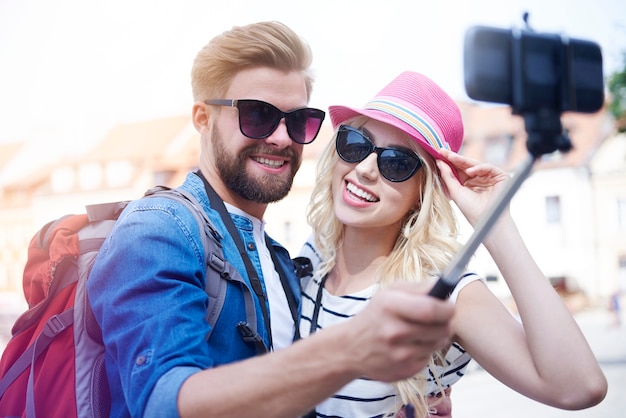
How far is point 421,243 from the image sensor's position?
100 inches

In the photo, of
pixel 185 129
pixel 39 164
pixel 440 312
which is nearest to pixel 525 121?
pixel 440 312

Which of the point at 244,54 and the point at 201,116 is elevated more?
the point at 244,54

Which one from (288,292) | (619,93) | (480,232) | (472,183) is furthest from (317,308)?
(619,93)

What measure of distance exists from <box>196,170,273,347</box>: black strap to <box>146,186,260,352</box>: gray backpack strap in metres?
0.09

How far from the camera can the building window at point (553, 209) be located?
92.3 ft

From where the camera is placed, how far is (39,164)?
1533 inches

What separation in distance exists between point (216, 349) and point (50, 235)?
0.70 m

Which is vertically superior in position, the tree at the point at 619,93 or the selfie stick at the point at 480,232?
the selfie stick at the point at 480,232

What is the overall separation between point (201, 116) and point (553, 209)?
27.9 m

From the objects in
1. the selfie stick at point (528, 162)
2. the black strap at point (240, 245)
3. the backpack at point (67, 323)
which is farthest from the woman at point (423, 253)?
the selfie stick at point (528, 162)

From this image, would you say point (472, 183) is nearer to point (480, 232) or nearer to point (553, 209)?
point (480, 232)

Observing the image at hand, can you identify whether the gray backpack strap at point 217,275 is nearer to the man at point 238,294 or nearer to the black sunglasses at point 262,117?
the man at point 238,294

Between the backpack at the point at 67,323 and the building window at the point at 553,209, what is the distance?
28.3 metres

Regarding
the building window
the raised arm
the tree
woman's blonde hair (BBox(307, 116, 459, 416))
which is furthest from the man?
the building window
